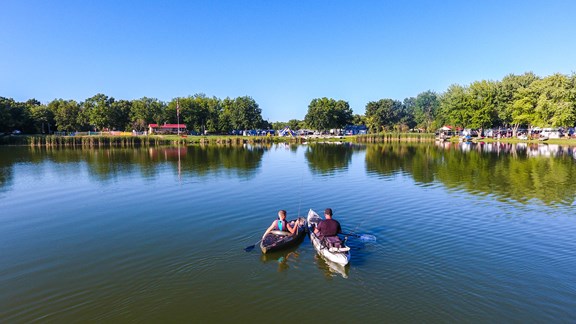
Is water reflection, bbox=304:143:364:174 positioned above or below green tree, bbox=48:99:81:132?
below

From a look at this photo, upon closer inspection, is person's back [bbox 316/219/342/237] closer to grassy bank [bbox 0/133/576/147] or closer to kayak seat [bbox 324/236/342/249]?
kayak seat [bbox 324/236/342/249]

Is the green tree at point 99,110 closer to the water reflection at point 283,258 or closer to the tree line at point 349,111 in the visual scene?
the tree line at point 349,111

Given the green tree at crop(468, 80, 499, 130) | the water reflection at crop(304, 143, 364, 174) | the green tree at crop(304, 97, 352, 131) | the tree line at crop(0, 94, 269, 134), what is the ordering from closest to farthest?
the water reflection at crop(304, 143, 364, 174) < the green tree at crop(468, 80, 499, 130) < the tree line at crop(0, 94, 269, 134) < the green tree at crop(304, 97, 352, 131)

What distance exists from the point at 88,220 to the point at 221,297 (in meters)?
13.9

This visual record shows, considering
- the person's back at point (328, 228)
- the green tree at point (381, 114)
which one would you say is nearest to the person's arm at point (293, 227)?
the person's back at point (328, 228)

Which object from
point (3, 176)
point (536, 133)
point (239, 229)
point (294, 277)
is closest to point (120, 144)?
point (3, 176)

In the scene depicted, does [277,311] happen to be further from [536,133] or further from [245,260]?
[536,133]

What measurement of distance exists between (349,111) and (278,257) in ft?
481

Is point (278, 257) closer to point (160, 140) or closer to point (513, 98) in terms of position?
point (160, 140)

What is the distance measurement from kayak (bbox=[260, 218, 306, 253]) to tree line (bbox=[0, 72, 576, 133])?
92.1 m

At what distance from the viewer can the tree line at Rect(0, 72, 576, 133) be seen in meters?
91.4

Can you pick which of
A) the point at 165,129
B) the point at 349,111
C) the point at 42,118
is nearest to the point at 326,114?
the point at 349,111

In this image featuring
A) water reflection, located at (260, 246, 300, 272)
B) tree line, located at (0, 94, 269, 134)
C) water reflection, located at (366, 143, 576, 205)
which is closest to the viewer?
water reflection, located at (260, 246, 300, 272)

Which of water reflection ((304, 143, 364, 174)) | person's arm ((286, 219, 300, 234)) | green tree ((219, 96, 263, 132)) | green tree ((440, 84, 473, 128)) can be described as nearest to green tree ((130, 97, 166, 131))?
green tree ((219, 96, 263, 132))
